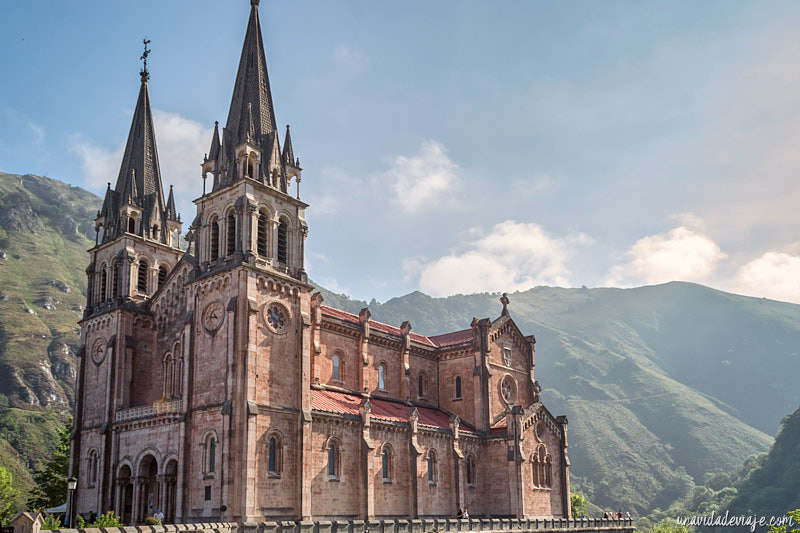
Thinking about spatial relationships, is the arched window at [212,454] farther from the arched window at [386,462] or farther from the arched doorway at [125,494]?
the arched window at [386,462]

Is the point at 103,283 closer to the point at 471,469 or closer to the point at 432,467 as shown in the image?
the point at 432,467

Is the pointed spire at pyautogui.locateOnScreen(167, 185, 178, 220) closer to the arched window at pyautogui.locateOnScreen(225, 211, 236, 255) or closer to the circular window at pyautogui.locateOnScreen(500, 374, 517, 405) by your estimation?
the arched window at pyautogui.locateOnScreen(225, 211, 236, 255)

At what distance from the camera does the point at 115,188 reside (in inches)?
Answer: 2347

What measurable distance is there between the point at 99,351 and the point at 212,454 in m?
16.8

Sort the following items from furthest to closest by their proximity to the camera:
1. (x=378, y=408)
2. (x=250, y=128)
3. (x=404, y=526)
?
(x=378, y=408) → (x=250, y=128) → (x=404, y=526)

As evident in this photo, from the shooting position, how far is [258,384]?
1756 inches

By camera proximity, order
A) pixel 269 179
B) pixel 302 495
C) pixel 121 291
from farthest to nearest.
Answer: pixel 121 291 → pixel 269 179 → pixel 302 495

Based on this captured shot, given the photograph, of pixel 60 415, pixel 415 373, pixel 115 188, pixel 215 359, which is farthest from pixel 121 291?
pixel 60 415

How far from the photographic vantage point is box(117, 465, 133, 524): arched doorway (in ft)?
163

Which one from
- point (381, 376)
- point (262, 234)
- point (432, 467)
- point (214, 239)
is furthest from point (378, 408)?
point (214, 239)

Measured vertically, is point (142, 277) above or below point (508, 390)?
above

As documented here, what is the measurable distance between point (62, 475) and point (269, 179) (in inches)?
1454

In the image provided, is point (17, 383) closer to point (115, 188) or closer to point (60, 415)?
point (60, 415)

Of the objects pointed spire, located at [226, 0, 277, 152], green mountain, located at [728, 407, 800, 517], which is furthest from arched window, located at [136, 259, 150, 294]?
green mountain, located at [728, 407, 800, 517]
